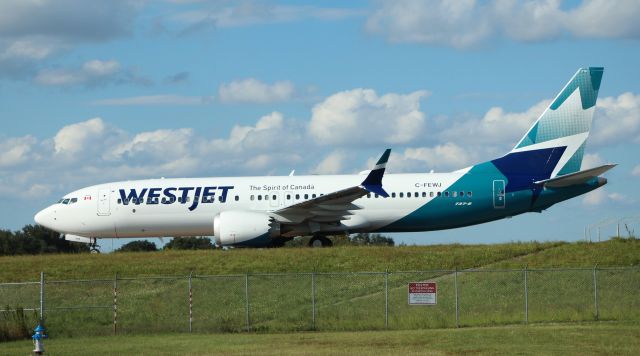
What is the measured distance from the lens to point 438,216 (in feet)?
127

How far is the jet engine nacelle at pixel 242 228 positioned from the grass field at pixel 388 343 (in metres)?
11.5

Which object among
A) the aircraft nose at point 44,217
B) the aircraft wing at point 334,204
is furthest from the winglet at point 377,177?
the aircraft nose at point 44,217

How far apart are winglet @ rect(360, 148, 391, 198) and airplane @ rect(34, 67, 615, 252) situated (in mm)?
698

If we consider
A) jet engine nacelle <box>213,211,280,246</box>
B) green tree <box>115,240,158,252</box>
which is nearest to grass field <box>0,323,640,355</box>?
jet engine nacelle <box>213,211,280,246</box>

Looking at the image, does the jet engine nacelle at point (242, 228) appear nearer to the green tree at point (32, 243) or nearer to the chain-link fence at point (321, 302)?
the chain-link fence at point (321, 302)

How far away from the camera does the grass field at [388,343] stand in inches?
810

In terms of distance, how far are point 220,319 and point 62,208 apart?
47.4ft

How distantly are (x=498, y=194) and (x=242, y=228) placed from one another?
383 inches

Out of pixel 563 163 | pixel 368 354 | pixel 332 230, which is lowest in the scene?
pixel 368 354

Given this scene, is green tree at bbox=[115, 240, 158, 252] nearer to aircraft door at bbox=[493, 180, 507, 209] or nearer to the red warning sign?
aircraft door at bbox=[493, 180, 507, 209]

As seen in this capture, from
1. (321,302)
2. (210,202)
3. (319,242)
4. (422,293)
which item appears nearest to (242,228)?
Result: (210,202)

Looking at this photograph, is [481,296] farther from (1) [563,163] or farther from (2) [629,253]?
Answer: (1) [563,163]

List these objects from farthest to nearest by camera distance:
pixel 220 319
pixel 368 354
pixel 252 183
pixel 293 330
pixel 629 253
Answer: pixel 252 183, pixel 629 253, pixel 220 319, pixel 293 330, pixel 368 354

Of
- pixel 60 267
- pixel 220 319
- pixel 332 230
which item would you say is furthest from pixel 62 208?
pixel 220 319
